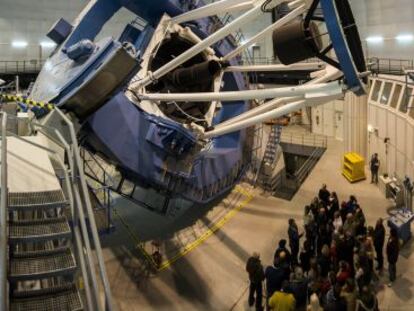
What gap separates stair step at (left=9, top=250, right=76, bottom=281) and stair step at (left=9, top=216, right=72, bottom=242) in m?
0.21

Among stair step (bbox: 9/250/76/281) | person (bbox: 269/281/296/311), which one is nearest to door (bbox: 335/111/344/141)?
person (bbox: 269/281/296/311)

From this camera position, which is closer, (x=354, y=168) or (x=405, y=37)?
(x=354, y=168)

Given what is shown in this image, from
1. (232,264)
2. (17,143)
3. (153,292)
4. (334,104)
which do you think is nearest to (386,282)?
(232,264)

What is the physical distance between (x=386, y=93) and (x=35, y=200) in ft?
48.5

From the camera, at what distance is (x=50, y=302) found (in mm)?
3891

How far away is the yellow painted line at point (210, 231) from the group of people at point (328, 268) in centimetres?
263

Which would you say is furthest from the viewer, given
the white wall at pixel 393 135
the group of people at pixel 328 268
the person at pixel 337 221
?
the white wall at pixel 393 135

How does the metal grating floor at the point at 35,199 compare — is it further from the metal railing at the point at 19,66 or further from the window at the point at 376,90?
the metal railing at the point at 19,66

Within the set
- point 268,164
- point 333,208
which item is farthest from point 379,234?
point 268,164

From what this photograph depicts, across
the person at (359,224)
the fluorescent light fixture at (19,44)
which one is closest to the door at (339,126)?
the person at (359,224)

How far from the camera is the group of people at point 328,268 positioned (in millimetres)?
7422

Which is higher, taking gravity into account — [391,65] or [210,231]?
[391,65]

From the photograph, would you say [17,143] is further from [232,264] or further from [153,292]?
[232,264]

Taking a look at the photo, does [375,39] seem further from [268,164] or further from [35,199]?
[35,199]
